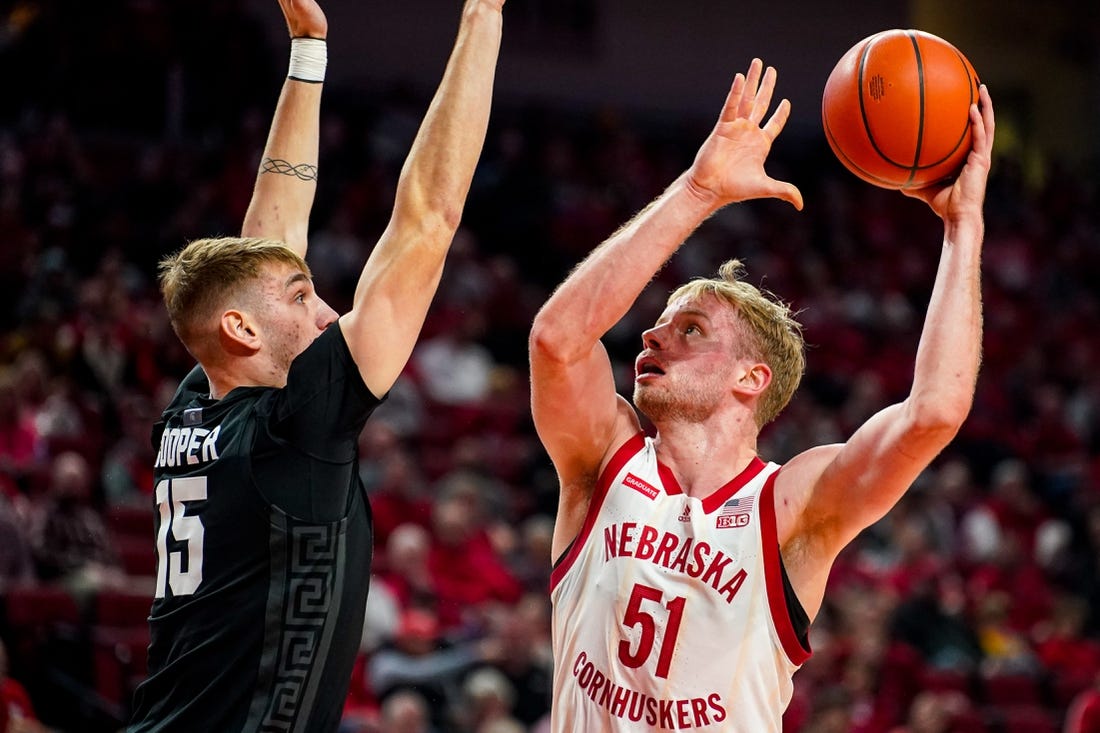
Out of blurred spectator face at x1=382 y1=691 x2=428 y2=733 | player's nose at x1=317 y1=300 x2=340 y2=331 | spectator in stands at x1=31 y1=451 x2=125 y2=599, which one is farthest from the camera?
spectator in stands at x1=31 y1=451 x2=125 y2=599

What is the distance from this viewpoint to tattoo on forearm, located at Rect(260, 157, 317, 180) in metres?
3.94

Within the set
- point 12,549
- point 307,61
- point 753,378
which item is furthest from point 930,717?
point 307,61

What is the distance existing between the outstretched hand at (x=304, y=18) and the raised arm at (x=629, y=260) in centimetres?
116

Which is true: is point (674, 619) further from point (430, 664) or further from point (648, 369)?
point (430, 664)

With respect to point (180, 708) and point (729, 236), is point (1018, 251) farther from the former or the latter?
point (180, 708)

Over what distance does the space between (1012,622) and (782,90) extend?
10388mm

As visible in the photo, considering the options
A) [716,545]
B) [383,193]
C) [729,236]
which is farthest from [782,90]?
[716,545]

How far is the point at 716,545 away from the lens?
339 centimetres

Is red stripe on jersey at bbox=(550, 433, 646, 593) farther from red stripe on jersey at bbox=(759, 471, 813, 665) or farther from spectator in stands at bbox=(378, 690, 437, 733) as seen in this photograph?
spectator in stands at bbox=(378, 690, 437, 733)

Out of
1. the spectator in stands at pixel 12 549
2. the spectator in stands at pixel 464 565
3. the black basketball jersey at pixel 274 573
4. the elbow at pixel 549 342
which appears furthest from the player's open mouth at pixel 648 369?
the spectator in stands at pixel 464 565

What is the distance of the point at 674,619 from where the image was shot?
3.33 metres

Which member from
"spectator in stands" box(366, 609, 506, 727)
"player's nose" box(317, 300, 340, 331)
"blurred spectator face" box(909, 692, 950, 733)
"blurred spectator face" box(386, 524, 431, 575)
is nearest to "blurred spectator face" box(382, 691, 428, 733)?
"spectator in stands" box(366, 609, 506, 727)

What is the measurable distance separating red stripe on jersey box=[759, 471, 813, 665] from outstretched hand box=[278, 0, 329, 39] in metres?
1.87

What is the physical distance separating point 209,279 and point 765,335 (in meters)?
1.46
